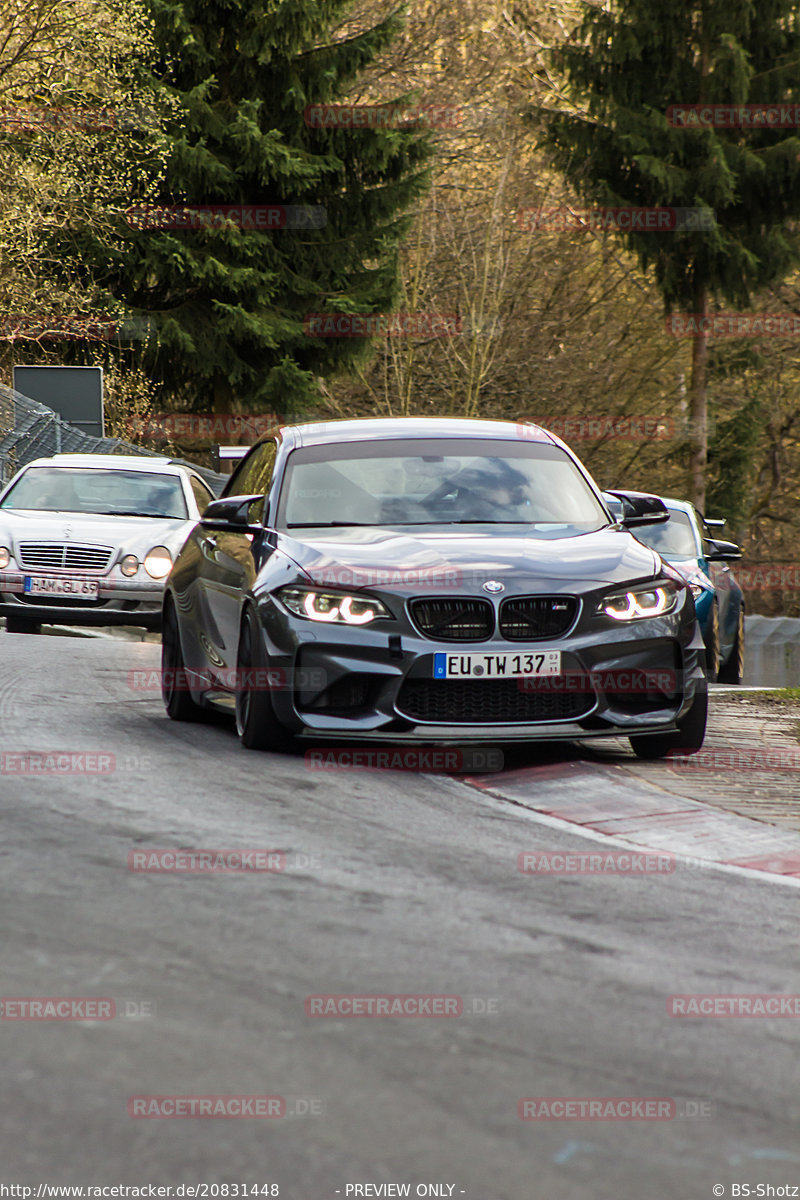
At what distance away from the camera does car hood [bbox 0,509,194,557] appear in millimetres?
15812

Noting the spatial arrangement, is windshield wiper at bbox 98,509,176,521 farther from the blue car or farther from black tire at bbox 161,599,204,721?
black tire at bbox 161,599,204,721

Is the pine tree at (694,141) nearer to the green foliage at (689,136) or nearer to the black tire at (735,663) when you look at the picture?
the green foliage at (689,136)

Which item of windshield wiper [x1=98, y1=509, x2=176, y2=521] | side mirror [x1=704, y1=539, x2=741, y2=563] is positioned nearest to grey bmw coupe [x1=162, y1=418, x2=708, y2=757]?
side mirror [x1=704, y1=539, x2=741, y2=563]

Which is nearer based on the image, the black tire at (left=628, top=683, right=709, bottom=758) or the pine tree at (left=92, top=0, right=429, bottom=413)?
the black tire at (left=628, top=683, right=709, bottom=758)

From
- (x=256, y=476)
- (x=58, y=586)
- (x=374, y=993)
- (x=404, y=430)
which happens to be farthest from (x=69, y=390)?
(x=374, y=993)

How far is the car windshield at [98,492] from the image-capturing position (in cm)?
1681

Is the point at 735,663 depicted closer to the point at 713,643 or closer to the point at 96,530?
the point at 713,643

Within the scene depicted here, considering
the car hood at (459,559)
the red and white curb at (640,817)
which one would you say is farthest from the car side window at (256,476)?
the red and white curb at (640,817)

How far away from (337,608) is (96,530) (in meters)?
8.85

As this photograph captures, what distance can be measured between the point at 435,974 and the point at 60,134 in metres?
27.1

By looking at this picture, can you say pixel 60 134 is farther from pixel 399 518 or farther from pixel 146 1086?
pixel 146 1086

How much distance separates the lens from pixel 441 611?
7480mm

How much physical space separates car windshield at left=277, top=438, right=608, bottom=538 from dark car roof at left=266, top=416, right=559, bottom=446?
2.9 inches

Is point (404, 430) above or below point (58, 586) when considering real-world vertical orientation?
above
